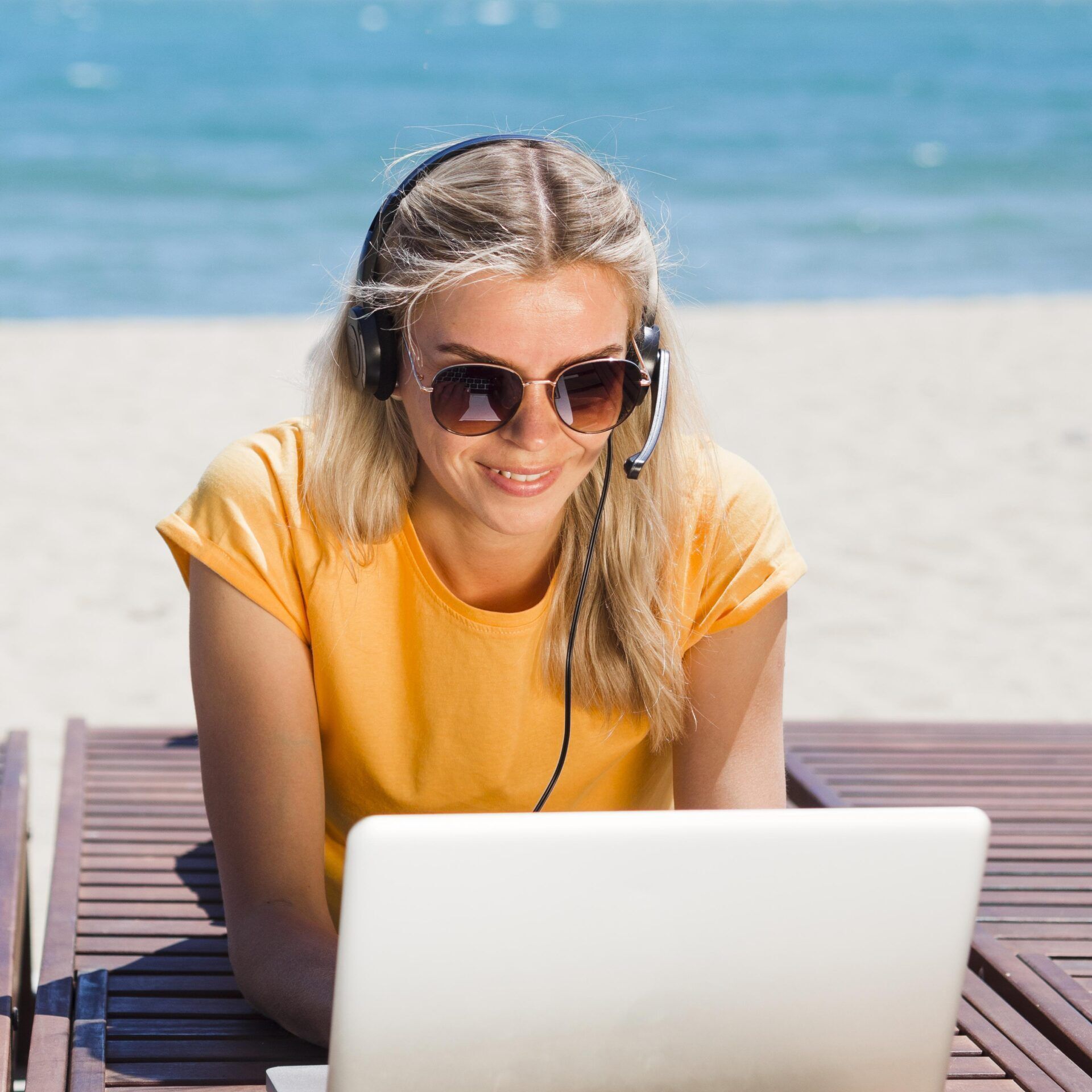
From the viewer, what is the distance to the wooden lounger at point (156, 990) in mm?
1594

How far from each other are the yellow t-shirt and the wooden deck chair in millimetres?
231

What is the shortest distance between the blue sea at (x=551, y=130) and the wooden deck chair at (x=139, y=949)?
98 cm

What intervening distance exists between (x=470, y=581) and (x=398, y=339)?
1.11ft

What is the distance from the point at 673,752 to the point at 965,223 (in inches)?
633

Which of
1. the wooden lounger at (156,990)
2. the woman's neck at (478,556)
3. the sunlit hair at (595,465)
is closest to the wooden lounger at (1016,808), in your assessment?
the wooden lounger at (156,990)

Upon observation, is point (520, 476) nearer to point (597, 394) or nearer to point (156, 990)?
point (597, 394)

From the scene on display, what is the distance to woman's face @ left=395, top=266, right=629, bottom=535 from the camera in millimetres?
1594

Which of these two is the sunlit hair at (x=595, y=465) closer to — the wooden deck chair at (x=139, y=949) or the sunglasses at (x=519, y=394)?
the sunglasses at (x=519, y=394)

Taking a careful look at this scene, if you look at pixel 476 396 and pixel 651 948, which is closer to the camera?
pixel 651 948

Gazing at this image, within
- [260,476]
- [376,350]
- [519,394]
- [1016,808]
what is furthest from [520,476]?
[1016,808]

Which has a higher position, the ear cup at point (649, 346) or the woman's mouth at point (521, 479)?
the ear cup at point (649, 346)

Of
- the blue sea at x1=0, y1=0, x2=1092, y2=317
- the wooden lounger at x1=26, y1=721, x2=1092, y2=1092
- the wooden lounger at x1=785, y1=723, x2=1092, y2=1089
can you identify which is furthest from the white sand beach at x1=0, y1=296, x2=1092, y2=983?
the blue sea at x1=0, y1=0, x2=1092, y2=317

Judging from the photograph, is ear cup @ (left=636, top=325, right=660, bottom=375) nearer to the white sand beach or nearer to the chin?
the chin

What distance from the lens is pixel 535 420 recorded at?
1600 mm
